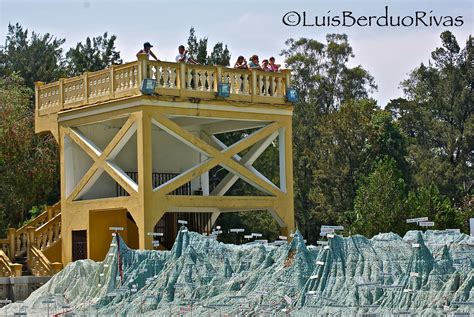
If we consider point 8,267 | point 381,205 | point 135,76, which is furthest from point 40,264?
point 381,205

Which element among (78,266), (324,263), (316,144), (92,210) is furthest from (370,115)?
(324,263)

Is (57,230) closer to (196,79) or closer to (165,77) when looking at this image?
(165,77)

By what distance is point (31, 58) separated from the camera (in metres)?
63.8

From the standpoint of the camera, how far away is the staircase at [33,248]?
3216 cm

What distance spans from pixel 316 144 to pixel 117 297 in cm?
3041

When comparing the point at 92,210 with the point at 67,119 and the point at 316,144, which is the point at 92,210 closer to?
the point at 67,119

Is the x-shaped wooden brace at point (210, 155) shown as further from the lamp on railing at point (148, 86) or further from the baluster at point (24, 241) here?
the baluster at point (24, 241)

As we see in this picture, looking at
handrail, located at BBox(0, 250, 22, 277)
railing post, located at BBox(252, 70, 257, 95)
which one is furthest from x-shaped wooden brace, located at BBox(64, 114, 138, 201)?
railing post, located at BBox(252, 70, 257, 95)

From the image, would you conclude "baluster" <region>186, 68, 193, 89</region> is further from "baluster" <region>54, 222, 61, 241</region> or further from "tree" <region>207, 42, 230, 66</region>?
"tree" <region>207, 42, 230, 66</region>

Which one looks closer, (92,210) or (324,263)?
(324,263)

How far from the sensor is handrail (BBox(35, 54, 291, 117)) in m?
30.6

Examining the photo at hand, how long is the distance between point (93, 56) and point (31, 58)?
9.82 meters

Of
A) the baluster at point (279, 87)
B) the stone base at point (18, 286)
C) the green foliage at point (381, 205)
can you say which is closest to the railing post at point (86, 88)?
the stone base at point (18, 286)

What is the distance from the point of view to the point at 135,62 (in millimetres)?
30484
